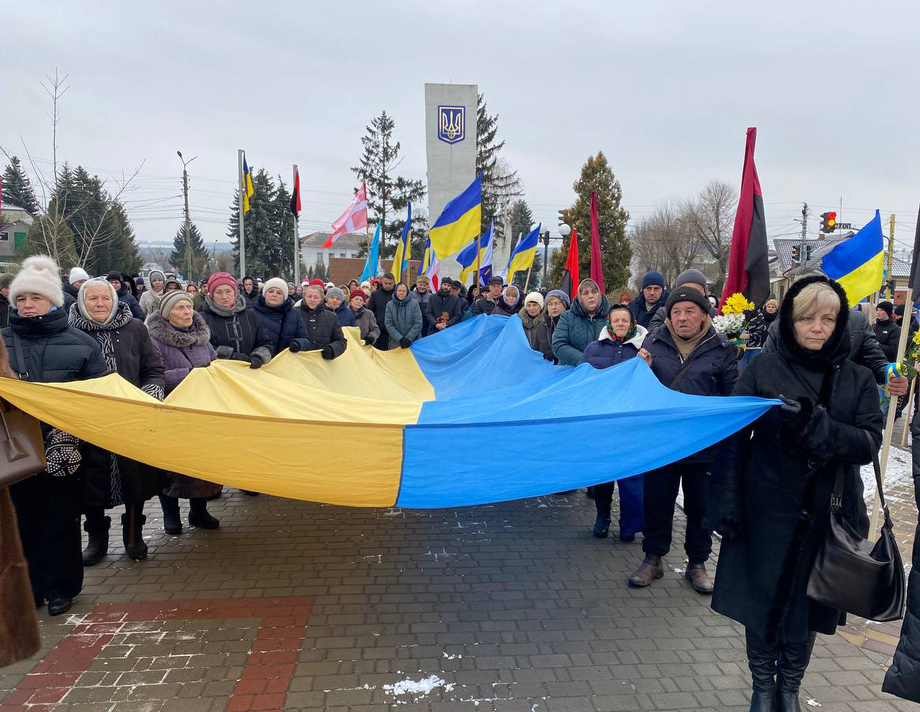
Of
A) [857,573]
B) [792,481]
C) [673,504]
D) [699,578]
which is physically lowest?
[699,578]

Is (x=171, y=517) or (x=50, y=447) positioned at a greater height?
(x=50, y=447)

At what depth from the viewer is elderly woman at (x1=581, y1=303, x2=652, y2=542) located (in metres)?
4.51

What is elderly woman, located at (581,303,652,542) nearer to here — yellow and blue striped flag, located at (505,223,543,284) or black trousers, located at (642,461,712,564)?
black trousers, located at (642,461,712,564)

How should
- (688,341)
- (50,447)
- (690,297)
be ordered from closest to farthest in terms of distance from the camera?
1. (50,447)
2. (690,297)
3. (688,341)

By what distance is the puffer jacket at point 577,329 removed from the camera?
17.1ft

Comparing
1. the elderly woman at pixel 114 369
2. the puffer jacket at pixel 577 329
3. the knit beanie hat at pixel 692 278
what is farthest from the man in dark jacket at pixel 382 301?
the knit beanie hat at pixel 692 278

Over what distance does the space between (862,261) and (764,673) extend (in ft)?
13.5

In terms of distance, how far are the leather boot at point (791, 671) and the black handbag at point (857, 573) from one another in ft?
1.06

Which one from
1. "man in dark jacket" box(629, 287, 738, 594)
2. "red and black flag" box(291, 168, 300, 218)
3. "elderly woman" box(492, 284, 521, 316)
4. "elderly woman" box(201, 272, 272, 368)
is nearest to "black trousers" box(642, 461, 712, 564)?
"man in dark jacket" box(629, 287, 738, 594)

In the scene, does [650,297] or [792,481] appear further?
[650,297]

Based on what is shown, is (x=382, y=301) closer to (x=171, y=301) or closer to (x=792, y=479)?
(x=171, y=301)

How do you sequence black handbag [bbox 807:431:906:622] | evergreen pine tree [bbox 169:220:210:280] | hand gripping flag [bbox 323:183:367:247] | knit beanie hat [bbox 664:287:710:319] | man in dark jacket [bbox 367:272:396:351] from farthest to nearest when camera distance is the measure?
evergreen pine tree [bbox 169:220:210:280]
hand gripping flag [bbox 323:183:367:247]
man in dark jacket [bbox 367:272:396:351]
knit beanie hat [bbox 664:287:710:319]
black handbag [bbox 807:431:906:622]

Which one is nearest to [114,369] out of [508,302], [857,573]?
[857,573]

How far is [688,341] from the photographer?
3879 mm
